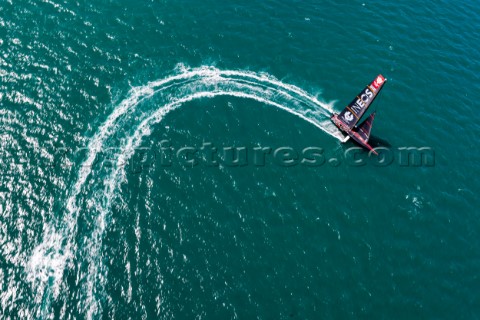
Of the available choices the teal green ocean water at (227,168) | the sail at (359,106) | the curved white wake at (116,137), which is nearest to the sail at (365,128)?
the sail at (359,106)

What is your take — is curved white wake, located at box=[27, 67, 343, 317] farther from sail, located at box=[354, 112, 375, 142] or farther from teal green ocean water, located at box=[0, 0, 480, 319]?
sail, located at box=[354, 112, 375, 142]

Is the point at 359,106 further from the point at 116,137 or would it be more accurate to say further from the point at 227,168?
the point at 116,137

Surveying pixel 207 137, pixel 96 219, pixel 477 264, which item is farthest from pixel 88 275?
pixel 477 264

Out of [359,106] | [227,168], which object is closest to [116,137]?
[227,168]

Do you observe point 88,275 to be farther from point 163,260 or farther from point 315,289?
point 315,289

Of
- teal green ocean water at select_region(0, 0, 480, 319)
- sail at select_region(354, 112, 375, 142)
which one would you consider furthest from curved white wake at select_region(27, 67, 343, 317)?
sail at select_region(354, 112, 375, 142)

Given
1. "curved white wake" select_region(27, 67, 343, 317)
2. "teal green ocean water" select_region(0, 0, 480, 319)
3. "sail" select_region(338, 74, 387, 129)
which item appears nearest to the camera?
"curved white wake" select_region(27, 67, 343, 317)

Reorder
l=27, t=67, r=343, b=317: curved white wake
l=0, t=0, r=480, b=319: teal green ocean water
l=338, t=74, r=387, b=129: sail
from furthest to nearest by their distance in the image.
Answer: l=338, t=74, r=387, b=129: sail, l=0, t=0, r=480, b=319: teal green ocean water, l=27, t=67, r=343, b=317: curved white wake

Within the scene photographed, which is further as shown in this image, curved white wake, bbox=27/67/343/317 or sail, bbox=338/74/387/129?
sail, bbox=338/74/387/129

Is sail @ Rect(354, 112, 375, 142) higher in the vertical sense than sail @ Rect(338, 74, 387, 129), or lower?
lower
